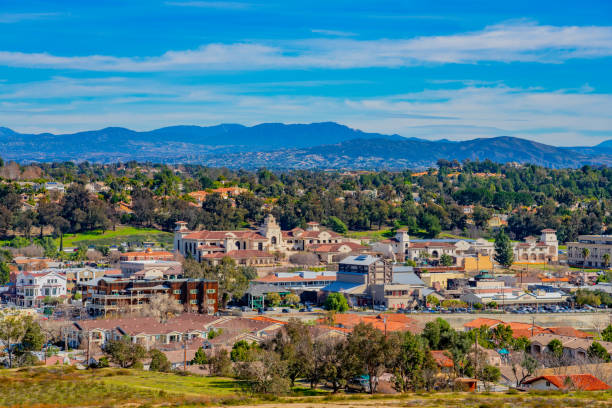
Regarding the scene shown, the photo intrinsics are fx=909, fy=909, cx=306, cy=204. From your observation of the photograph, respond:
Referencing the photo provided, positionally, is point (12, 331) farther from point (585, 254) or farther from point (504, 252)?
point (585, 254)

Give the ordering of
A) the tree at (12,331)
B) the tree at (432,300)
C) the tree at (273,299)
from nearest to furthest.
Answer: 1. the tree at (12,331)
2. the tree at (273,299)
3. the tree at (432,300)

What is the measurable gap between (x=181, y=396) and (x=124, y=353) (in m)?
10.6

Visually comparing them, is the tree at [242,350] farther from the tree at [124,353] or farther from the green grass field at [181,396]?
the green grass field at [181,396]

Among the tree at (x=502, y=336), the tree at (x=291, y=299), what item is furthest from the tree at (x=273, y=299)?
the tree at (x=502, y=336)

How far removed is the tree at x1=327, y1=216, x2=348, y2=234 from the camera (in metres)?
115

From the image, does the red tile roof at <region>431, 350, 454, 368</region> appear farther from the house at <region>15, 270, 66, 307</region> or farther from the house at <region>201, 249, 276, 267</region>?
the house at <region>201, 249, 276, 267</region>

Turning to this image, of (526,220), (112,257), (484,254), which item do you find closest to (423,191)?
(526,220)

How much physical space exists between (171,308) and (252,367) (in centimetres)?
2677

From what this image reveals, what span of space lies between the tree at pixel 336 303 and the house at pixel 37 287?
23013 millimetres

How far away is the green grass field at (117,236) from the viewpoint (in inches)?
4075

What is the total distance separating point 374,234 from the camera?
118 m

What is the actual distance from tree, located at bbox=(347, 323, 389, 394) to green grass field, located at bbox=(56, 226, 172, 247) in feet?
210

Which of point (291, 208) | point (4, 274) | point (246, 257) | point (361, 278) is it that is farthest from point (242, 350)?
point (291, 208)

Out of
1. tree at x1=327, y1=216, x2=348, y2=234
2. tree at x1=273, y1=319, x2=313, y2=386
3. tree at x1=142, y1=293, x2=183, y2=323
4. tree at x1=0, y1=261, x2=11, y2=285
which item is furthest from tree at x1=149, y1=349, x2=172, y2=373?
tree at x1=327, y1=216, x2=348, y2=234
